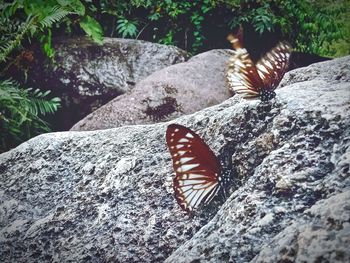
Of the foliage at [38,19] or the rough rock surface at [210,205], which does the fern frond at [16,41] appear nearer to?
the foliage at [38,19]

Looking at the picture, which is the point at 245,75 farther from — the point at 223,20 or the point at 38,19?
the point at 223,20

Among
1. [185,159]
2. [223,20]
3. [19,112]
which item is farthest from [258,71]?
[223,20]

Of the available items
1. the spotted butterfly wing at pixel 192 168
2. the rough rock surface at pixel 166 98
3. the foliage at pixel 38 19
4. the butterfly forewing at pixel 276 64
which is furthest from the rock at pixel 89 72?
the spotted butterfly wing at pixel 192 168

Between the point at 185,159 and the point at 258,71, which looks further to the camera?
the point at 258,71

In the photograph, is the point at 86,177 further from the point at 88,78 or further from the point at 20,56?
the point at 20,56

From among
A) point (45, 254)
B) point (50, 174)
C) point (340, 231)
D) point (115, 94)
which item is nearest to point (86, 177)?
point (50, 174)
